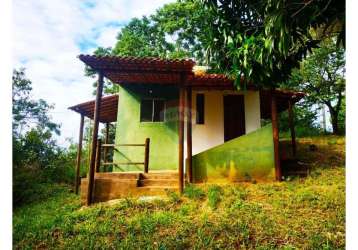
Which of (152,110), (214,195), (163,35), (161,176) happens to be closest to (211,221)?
(214,195)

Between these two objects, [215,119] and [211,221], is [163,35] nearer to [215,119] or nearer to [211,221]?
[215,119]

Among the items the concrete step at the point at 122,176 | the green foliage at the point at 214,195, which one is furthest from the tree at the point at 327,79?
the concrete step at the point at 122,176

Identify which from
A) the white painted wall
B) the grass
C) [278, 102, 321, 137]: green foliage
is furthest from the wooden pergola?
[278, 102, 321, 137]: green foliage

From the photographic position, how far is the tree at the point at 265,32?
396 cm

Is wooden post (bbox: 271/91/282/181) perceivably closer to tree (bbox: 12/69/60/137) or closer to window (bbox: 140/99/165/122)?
window (bbox: 140/99/165/122)

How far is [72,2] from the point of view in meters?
8.69

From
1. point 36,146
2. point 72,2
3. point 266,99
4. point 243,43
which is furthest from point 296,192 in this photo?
point 36,146

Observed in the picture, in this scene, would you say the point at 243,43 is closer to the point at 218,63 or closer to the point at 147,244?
the point at 218,63

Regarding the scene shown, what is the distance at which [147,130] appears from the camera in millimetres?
10094

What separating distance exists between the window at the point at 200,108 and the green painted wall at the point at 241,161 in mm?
1845

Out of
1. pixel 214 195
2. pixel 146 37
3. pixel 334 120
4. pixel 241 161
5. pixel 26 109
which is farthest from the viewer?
pixel 146 37

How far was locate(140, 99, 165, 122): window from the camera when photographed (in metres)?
10.2

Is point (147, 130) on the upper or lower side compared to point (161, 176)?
upper

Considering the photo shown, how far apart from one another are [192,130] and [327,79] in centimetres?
959
